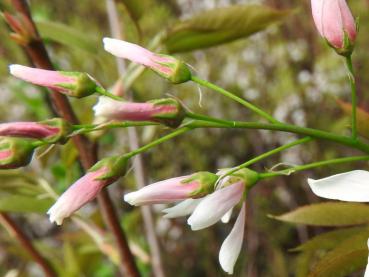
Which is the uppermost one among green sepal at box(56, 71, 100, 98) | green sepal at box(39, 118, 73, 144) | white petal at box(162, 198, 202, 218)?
green sepal at box(56, 71, 100, 98)

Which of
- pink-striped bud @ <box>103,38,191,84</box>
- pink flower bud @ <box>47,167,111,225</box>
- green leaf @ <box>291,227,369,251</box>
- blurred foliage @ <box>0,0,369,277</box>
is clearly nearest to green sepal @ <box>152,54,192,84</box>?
pink-striped bud @ <box>103,38,191,84</box>

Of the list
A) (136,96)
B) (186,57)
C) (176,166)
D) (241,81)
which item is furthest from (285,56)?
(136,96)

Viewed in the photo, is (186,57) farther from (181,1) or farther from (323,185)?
(323,185)

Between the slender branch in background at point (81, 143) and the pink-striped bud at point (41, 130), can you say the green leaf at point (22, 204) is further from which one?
the pink-striped bud at point (41, 130)

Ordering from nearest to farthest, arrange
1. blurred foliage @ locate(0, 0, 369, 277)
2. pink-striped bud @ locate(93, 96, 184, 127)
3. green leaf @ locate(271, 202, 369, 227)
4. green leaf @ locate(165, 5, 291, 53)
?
pink-striped bud @ locate(93, 96, 184, 127), green leaf @ locate(271, 202, 369, 227), green leaf @ locate(165, 5, 291, 53), blurred foliage @ locate(0, 0, 369, 277)

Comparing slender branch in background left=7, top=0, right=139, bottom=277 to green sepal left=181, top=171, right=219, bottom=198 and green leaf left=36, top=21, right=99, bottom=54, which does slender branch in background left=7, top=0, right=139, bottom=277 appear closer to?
green leaf left=36, top=21, right=99, bottom=54

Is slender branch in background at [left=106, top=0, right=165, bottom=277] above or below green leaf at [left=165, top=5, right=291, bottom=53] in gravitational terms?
below

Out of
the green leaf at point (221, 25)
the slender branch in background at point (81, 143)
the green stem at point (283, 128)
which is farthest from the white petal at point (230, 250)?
the green leaf at point (221, 25)

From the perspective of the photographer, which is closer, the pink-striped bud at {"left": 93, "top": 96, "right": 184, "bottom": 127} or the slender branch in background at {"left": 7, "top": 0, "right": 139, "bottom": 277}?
the pink-striped bud at {"left": 93, "top": 96, "right": 184, "bottom": 127}

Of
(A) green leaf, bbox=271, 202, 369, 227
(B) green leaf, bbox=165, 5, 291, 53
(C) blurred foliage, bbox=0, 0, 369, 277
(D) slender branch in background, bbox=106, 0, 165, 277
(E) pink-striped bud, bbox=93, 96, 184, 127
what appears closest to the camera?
(E) pink-striped bud, bbox=93, 96, 184, 127
